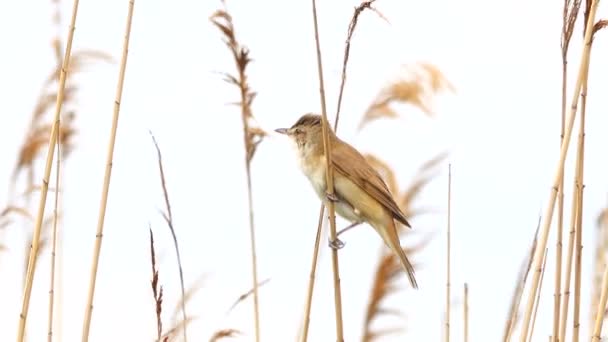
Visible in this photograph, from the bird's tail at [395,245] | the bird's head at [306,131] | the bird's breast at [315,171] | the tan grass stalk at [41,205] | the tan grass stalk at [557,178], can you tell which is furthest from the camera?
the bird's head at [306,131]

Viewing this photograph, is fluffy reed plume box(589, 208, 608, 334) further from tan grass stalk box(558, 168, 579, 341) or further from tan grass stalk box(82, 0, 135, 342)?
tan grass stalk box(82, 0, 135, 342)

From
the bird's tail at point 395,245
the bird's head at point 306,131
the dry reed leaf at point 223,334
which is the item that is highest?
the bird's head at point 306,131

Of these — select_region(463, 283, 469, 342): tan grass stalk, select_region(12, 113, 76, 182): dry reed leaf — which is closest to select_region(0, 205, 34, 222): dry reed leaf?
select_region(12, 113, 76, 182): dry reed leaf

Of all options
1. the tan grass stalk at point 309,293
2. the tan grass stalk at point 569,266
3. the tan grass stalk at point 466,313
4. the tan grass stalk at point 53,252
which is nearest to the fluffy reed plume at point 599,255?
the tan grass stalk at point 466,313

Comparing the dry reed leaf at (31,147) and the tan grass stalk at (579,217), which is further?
the dry reed leaf at (31,147)

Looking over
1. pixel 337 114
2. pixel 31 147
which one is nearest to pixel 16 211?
pixel 31 147

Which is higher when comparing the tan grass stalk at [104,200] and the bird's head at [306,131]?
the bird's head at [306,131]

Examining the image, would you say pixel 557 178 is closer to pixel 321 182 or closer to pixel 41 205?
pixel 321 182

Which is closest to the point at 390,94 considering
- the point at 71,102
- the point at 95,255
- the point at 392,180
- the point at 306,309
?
the point at 392,180

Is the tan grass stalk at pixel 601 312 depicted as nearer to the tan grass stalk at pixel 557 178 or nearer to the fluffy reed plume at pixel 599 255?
the tan grass stalk at pixel 557 178
